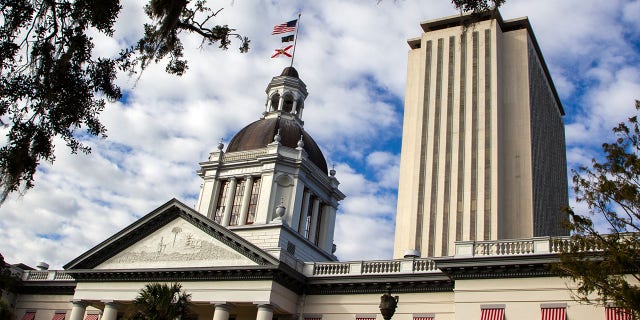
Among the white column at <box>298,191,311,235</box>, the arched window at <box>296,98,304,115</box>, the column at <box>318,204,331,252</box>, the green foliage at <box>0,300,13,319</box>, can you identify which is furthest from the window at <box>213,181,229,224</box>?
the green foliage at <box>0,300,13,319</box>

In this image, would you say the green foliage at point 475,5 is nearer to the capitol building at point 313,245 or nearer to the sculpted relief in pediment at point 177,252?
the capitol building at point 313,245

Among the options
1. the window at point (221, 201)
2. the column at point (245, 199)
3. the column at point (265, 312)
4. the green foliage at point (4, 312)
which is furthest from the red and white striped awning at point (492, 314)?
the green foliage at point (4, 312)

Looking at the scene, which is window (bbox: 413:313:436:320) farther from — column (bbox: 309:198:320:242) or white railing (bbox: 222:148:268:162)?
white railing (bbox: 222:148:268:162)

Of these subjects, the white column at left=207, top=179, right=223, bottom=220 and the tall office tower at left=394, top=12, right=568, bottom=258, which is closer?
the white column at left=207, top=179, right=223, bottom=220

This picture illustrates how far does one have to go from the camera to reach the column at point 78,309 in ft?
118

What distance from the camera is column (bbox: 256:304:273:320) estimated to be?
30.6m

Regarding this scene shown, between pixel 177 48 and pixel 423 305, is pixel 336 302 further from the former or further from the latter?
pixel 177 48

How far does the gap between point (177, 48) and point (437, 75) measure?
72722 mm

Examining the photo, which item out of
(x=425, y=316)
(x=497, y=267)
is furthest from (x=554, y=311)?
(x=425, y=316)

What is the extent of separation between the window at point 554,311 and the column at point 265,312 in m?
12.2

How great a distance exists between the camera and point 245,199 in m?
41.9

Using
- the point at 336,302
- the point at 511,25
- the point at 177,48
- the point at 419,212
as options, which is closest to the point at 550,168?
the point at 511,25

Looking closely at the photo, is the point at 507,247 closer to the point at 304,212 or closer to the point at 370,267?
the point at 370,267

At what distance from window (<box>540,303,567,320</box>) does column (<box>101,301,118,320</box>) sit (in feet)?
72.2
